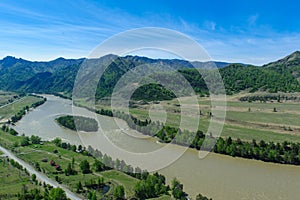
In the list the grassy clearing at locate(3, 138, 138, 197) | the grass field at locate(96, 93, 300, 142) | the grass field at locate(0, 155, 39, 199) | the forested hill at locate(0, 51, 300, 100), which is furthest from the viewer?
the forested hill at locate(0, 51, 300, 100)

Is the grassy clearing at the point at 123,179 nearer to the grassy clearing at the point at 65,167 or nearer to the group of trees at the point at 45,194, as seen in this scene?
the grassy clearing at the point at 65,167

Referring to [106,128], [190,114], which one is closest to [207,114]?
[190,114]

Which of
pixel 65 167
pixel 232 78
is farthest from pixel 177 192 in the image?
pixel 232 78

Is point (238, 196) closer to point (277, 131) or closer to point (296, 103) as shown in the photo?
point (277, 131)

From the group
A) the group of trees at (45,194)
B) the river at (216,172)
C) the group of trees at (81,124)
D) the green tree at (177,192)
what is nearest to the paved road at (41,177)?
the group of trees at (45,194)

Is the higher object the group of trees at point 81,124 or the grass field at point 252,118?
the grass field at point 252,118

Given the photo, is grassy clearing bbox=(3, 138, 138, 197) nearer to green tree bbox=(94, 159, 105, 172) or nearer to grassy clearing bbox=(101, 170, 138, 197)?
grassy clearing bbox=(101, 170, 138, 197)

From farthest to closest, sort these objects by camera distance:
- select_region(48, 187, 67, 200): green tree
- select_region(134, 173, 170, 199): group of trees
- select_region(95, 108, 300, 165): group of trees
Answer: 1. select_region(95, 108, 300, 165): group of trees
2. select_region(134, 173, 170, 199): group of trees
3. select_region(48, 187, 67, 200): green tree

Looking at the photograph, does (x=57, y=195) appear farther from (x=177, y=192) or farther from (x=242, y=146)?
(x=242, y=146)

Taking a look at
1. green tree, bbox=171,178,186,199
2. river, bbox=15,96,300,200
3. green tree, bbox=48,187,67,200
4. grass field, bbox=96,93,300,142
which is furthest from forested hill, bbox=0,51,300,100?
green tree, bbox=48,187,67,200

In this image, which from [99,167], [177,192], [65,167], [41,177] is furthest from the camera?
[65,167]

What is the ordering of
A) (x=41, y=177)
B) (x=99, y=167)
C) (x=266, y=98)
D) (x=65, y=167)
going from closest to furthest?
(x=41, y=177)
(x=99, y=167)
(x=65, y=167)
(x=266, y=98)
